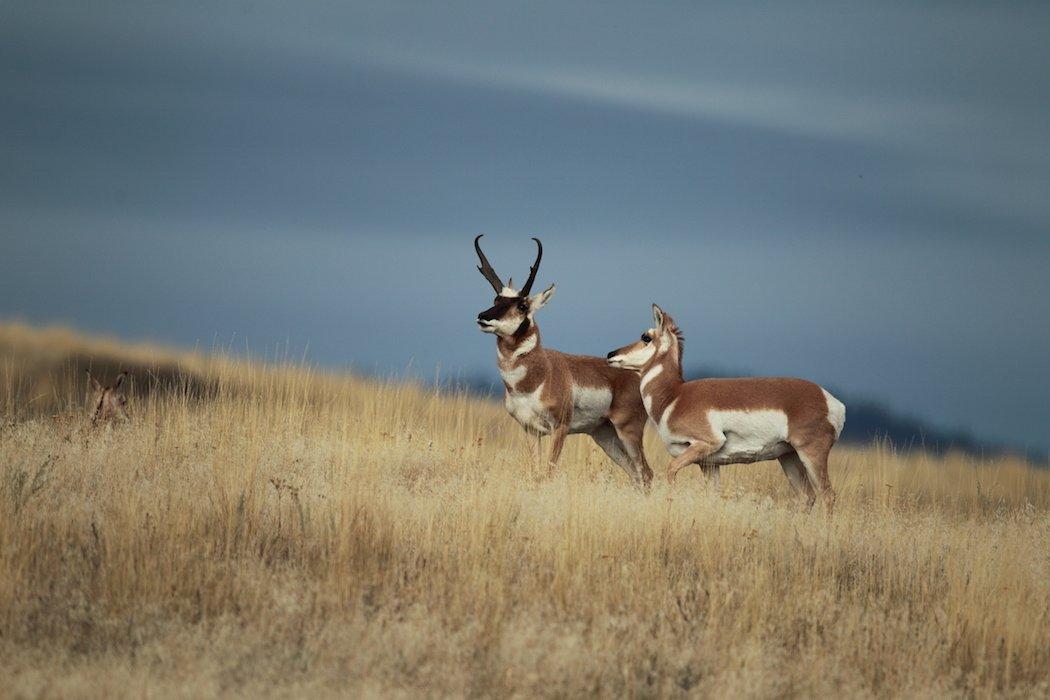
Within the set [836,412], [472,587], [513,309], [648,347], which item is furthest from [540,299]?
[472,587]

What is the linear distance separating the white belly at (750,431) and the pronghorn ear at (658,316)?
130 centimetres

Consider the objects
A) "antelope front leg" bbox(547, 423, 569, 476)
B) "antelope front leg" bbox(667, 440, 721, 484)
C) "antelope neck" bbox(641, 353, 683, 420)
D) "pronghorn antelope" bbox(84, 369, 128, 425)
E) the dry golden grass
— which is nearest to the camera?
the dry golden grass

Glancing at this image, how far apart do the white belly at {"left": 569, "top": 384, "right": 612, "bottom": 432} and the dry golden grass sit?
0.72 m

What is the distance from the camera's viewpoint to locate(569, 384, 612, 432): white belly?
12305 millimetres

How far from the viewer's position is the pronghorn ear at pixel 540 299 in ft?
40.1

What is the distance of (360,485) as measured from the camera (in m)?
10.1

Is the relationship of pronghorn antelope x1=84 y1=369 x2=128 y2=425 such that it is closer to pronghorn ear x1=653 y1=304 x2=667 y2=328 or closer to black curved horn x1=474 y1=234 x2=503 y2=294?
black curved horn x1=474 y1=234 x2=503 y2=294

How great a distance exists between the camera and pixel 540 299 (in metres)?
12.3

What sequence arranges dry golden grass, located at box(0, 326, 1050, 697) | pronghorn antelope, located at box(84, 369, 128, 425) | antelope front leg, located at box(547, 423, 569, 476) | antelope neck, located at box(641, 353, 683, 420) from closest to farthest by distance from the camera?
1. dry golden grass, located at box(0, 326, 1050, 697)
2. antelope neck, located at box(641, 353, 683, 420)
3. antelope front leg, located at box(547, 423, 569, 476)
4. pronghorn antelope, located at box(84, 369, 128, 425)

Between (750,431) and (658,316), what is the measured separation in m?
1.75

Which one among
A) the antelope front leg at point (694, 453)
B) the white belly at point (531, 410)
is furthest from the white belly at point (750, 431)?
the white belly at point (531, 410)

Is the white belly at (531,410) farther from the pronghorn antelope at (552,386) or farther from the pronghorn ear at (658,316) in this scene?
the pronghorn ear at (658,316)

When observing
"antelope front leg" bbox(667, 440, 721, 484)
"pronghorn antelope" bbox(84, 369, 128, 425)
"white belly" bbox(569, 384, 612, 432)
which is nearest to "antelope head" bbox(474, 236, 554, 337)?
"white belly" bbox(569, 384, 612, 432)

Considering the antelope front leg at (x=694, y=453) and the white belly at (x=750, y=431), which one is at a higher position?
the white belly at (x=750, y=431)
